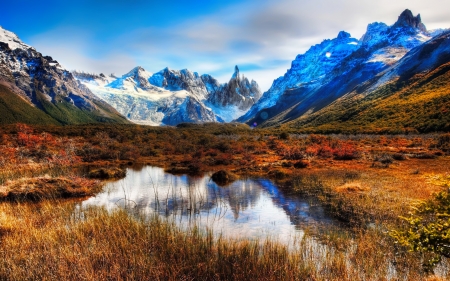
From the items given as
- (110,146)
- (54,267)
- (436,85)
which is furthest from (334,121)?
(54,267)

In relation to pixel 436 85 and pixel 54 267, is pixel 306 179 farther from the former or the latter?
pixel 436 85

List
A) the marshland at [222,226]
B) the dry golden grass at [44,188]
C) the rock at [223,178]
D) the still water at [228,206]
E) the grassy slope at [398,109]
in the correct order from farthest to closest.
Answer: the grassy slope at [398,109], the rock at [223,178], the dry golden grass at [44,188], the still water at [228,206], the marshland at [222,226]

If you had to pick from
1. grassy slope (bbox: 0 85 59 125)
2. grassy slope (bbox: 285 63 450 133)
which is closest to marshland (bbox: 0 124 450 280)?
grassy slope (bbox: 285 63 450 133)

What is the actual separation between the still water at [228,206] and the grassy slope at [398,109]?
71362 millimetres

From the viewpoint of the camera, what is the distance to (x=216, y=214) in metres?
17.1

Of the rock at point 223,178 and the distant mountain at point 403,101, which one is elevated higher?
the distant mountain at point 403,101

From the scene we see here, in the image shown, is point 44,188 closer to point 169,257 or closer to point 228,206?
point 228,206

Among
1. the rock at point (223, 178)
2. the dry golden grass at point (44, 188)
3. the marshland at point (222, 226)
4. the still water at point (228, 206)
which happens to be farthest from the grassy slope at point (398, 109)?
the dry golden grass at point (44, 188)

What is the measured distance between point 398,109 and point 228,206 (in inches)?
4830

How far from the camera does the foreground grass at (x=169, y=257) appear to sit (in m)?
8.70

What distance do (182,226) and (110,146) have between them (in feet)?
150

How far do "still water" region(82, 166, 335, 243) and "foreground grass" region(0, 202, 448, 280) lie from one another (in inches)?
76.2

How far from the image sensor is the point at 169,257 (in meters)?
10.1

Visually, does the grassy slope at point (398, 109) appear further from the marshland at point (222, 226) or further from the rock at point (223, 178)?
the rock at point (223, 178)
